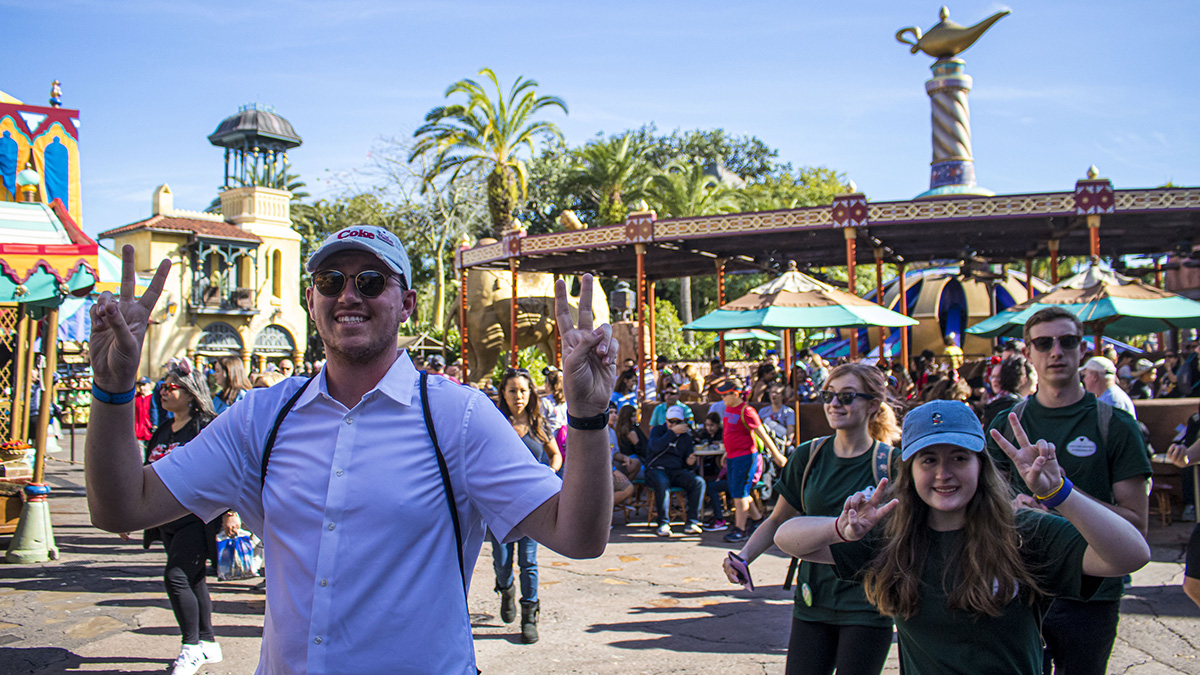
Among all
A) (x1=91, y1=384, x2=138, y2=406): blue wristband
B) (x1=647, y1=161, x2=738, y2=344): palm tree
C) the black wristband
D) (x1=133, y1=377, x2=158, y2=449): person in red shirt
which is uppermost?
(x1=647, y1=161, x2=738, y2=344): palm tree

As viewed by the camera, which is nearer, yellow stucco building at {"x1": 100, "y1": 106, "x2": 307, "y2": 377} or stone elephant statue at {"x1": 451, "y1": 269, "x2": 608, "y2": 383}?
stone elephant statue at {"x1": 451, "y1": 269, "x2": 608, "y2": 383}

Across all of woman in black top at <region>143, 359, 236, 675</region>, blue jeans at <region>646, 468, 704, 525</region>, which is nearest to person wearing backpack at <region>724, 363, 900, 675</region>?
woman in black top at <region>143, 359, 236, 675</region>

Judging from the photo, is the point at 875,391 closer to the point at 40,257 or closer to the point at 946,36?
the point at 40,257

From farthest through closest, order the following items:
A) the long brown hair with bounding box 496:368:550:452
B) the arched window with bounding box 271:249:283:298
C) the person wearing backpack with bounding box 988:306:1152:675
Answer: the arched window with bounding box 271:249:283:298 → the long brown hair with bounding box 496:368:550:452 → the person wearing backpack with bounding box 988:306:1152:675

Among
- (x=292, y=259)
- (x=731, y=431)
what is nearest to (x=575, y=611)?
(x=731, y=431)

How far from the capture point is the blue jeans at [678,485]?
10.8 metres

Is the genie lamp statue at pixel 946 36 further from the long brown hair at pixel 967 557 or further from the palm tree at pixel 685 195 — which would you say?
the long brown hair at pixel 967 557

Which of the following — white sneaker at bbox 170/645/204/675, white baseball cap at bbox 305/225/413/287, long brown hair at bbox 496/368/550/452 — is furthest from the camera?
long brown hair at bbox 496/368/550/452

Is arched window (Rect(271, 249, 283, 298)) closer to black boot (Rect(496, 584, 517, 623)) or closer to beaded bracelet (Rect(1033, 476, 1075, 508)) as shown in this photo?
black boot (Rect(496, 584, 517, 623))

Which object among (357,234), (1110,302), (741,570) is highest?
(1110,302)

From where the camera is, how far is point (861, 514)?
8.71 feet

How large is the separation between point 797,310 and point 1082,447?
8814 mm

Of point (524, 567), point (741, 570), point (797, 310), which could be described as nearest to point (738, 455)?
point (797, 310)

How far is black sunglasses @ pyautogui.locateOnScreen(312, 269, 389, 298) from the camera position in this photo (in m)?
2.23
